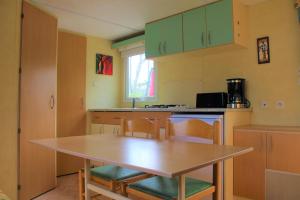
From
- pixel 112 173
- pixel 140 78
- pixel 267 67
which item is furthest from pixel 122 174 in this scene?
pixel 140 78

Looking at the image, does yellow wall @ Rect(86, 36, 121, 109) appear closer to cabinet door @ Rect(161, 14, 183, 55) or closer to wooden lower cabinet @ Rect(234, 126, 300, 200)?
cabinet door @ Rect(161, 14, 183, 55)

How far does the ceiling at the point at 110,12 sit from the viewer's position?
9.73 ft

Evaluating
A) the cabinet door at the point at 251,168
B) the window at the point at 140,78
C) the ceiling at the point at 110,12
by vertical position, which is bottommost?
the cabinet door at the point at 251,168

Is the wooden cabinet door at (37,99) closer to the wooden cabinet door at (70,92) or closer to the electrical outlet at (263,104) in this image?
the wooden cabinet door at (70,92)

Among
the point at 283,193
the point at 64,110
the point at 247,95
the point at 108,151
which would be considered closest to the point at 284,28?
the point at 247,95

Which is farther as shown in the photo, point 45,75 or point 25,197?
point 45,75

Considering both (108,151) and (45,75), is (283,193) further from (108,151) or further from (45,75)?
(45,75)

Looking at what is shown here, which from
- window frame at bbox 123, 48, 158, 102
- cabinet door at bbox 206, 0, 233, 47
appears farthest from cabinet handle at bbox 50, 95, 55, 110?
cabinet door at bbox 206, 0, 233, 47

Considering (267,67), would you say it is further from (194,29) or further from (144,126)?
(144,126)

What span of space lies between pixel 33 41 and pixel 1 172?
4.70 ft

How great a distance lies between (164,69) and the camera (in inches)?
153

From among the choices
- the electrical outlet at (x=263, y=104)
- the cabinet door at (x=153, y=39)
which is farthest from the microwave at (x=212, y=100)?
the cabinet door at (x=153, y=39)

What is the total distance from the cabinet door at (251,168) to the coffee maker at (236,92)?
0.45 meters

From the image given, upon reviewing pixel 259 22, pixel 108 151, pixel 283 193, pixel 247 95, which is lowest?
pixel 283 193
